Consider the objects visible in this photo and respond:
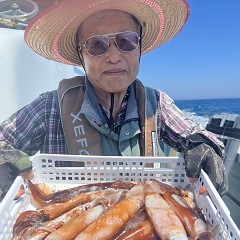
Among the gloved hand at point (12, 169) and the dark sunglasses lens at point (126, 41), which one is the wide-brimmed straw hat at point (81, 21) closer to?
the dark sunglasses lens at point (126, 41)

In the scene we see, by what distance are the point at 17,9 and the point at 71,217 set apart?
4597 mm

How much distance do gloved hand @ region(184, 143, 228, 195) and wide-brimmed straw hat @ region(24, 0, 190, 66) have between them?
1113 millimetres

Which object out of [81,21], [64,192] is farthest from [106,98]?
[64,192]

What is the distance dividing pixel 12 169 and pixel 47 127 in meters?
0.67

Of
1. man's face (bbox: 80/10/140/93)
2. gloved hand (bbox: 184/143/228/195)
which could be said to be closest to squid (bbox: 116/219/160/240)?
gloved hand (bbox: 184/143/228/195)

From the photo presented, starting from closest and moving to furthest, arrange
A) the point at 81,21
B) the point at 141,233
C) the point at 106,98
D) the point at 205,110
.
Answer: the point at 141,233 < the point at 81,21 < the point at 106,98 < the point at 205,110

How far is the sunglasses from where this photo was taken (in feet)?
6.82

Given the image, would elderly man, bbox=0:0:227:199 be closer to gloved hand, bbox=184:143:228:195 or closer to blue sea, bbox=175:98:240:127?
gloved hand, bbox=184:143:228:195

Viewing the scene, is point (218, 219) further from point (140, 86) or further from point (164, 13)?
point (164, 13)

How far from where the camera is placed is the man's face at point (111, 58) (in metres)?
2.11

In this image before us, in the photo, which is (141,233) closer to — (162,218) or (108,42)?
(162,218)

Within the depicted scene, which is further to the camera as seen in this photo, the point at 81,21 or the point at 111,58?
the point at 81,21

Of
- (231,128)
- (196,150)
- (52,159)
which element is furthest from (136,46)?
(231,128)

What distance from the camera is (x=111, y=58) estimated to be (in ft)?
6.86
